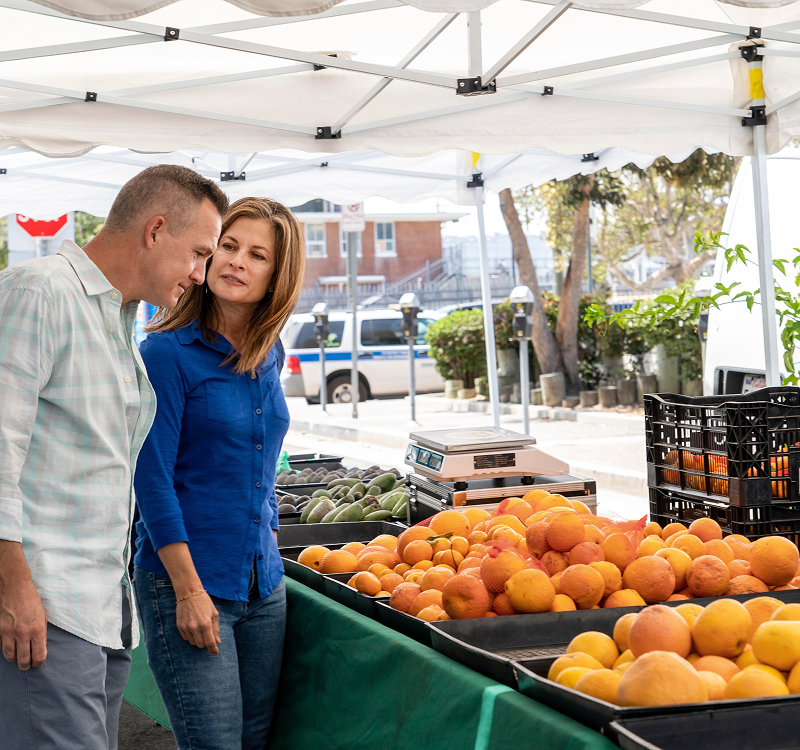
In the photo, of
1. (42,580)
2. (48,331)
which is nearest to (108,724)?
(42,580)

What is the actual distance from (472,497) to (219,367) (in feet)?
4.59

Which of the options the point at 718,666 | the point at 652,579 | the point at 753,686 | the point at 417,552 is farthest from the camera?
the point at 417,552

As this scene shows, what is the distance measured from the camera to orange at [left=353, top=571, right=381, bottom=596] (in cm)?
256

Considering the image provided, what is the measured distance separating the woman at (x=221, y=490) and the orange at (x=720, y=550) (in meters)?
1.16

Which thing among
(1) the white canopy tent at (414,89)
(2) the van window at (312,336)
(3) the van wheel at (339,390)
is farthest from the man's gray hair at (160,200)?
(3) the van wheel at (339,390)

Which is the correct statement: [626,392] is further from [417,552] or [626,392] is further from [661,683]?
[661,683]

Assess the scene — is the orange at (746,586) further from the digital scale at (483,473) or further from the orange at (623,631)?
the digital scale at (483,473)

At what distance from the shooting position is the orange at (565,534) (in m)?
2.38

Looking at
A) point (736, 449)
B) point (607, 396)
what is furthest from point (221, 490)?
point (607, 396)

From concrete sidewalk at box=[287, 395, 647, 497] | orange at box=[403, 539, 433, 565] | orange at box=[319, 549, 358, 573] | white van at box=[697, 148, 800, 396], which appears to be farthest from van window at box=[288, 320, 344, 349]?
orange at box=[403, 539, 433, 565]

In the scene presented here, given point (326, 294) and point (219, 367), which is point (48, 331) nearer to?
point (219, 367)

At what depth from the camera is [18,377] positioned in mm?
1657

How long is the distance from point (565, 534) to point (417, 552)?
554mm

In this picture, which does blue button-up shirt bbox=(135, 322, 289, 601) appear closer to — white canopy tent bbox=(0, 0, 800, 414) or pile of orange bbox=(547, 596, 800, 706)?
pile of orange bbox=(547, 596, 800, 706)
